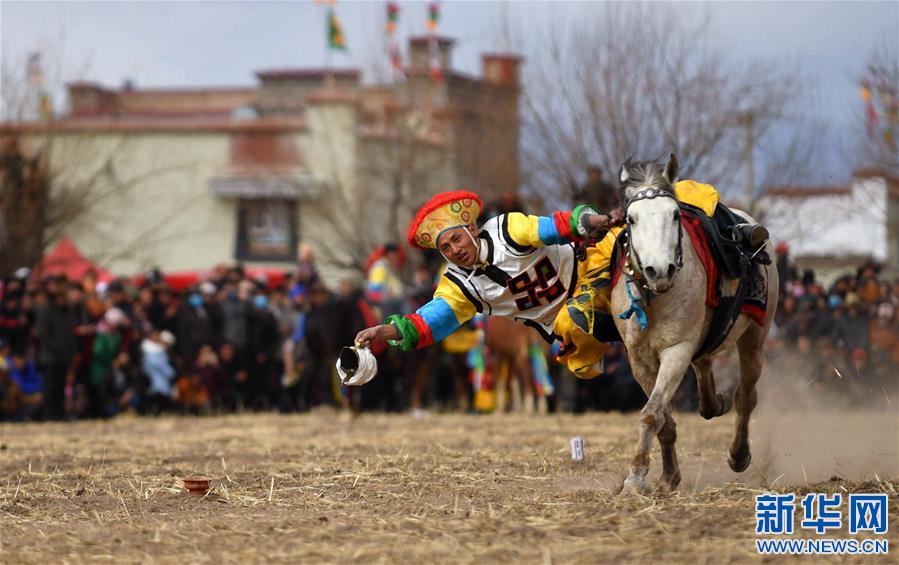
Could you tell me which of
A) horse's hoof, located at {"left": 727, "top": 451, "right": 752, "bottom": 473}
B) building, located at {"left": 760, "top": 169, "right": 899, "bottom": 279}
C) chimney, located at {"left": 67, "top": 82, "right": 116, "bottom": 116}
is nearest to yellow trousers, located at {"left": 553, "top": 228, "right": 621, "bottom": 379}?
horse's hoof, located at {"left": 727, "top": 451, "right": 752, "bottom": 473}

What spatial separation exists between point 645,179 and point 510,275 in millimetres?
1039

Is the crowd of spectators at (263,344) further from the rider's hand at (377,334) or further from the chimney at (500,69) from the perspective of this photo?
the rider's hand at (377,334)

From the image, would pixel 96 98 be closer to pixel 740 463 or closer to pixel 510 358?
pixel 510 358

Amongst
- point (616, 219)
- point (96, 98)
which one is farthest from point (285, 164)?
point (616, 219)

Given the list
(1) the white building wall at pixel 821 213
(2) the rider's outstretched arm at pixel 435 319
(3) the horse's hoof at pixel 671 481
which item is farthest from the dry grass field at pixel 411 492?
(1) the white building wall at pixel 821 213

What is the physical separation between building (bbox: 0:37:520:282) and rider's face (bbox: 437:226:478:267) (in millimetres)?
14343

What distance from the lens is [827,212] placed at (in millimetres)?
21516

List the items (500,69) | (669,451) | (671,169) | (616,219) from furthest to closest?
(500,69) < (669,451) < (671,169) < (616,219)

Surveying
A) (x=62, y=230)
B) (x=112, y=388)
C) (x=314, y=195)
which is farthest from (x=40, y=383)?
(x=314, y=195)

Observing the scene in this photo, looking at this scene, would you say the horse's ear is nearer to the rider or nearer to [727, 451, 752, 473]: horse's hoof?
the rider

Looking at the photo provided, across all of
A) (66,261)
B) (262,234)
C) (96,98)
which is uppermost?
(96,98)

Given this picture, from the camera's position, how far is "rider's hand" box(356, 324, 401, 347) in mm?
8938

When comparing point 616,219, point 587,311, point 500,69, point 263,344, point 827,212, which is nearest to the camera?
point 616,219

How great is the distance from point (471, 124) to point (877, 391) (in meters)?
15.7
